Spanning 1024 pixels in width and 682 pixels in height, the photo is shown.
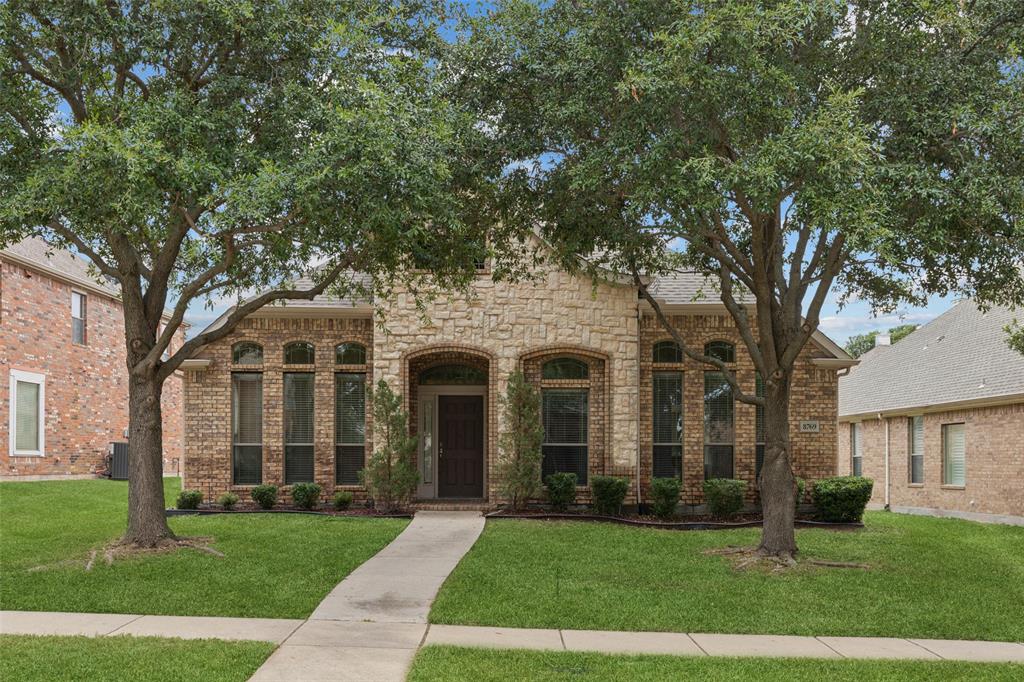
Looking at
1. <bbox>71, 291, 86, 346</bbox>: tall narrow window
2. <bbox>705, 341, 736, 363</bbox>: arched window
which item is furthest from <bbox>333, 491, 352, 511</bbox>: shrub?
<bbox>71, 291, 86, 346</bbox>: tall narrow window

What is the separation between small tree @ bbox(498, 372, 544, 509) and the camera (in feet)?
55.9

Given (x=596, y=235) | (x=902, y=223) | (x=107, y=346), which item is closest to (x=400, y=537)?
(x=596, y=235)

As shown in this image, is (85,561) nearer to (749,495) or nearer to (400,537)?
(400,537)

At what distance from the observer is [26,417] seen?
23453 millimetres

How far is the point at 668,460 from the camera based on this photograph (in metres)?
18.6

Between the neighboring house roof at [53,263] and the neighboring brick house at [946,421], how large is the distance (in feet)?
66.8

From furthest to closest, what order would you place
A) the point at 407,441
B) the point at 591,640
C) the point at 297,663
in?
1. the point at 407,441
2. the point at 591,640
3. the point at 297,663

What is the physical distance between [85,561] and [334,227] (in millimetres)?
5344

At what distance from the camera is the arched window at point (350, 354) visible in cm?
1858

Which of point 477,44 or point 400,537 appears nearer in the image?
point 477,44

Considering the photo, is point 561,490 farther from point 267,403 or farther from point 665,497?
point 267,403

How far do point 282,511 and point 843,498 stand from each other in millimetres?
10632

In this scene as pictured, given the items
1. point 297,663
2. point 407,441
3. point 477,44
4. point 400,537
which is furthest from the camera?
point 407,441

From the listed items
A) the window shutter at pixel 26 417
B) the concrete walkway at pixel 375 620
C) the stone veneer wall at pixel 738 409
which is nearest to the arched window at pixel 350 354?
the concrete walkway at pixel 375 620
